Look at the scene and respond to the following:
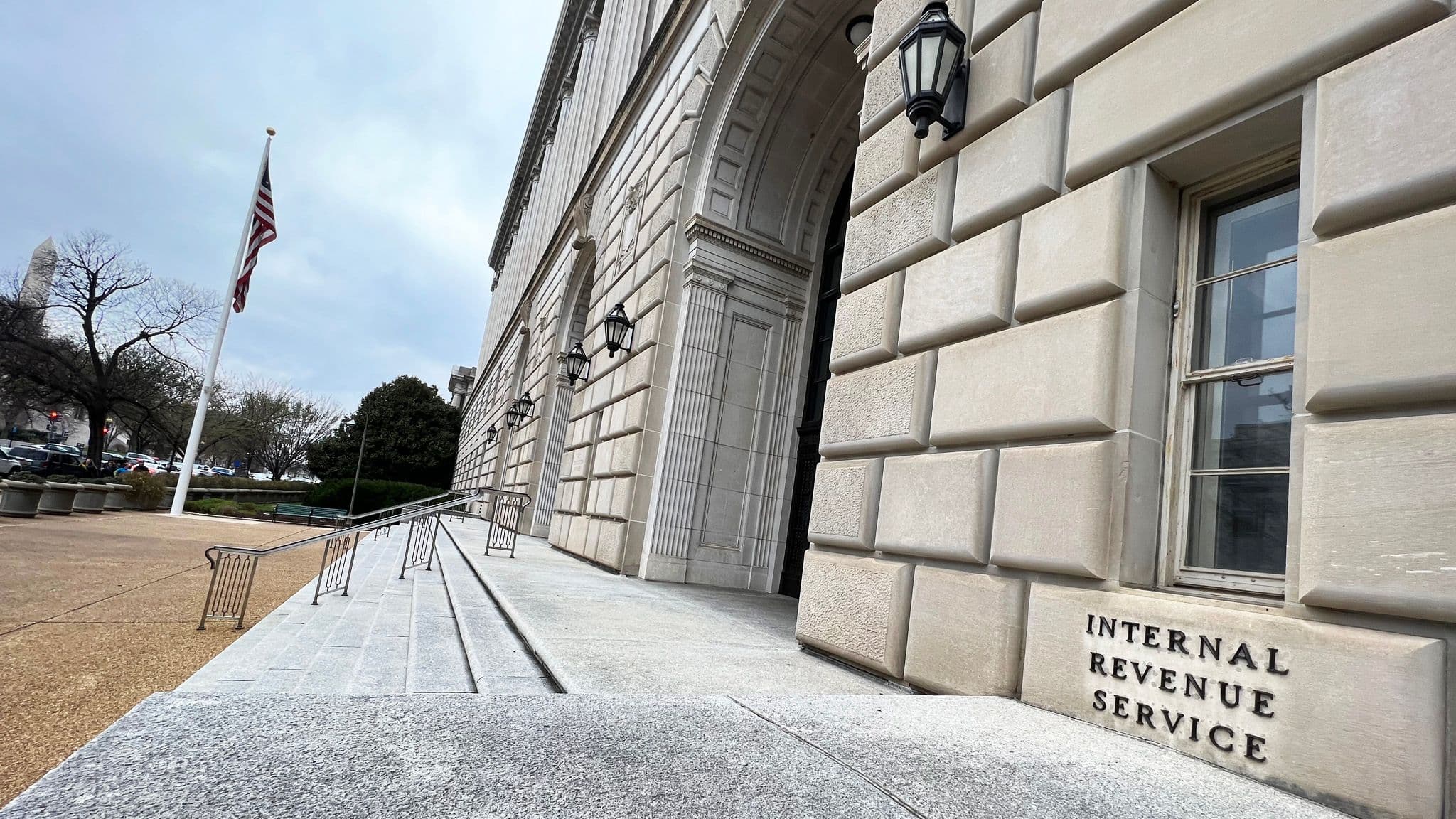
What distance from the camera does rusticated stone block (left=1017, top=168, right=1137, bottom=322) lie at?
331cm

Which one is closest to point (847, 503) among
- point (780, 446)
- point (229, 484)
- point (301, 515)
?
point (780, 446)

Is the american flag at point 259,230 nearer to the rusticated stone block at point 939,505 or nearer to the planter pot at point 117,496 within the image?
the planter pot at point 117,496

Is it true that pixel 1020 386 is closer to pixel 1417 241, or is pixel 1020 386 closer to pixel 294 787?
pixel 1417 241

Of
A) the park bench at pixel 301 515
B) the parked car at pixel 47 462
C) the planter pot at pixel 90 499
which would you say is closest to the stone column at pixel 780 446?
the planter pot at pixel 90 499

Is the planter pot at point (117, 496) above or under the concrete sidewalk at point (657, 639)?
under

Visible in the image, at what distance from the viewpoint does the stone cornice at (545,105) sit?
97.4 ft

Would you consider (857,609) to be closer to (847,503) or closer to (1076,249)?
(847,503)

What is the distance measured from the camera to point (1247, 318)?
3133 millimetres

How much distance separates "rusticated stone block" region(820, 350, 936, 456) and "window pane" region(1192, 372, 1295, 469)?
54.9 inches

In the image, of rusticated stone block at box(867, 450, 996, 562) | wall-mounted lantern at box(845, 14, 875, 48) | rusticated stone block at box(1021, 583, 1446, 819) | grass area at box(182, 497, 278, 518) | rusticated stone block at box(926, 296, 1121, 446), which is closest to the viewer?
rusticated stone block at box(1021, 583, 1446, 819)

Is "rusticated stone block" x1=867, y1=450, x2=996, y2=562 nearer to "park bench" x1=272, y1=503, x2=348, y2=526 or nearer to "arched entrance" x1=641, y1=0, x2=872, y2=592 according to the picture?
"arched entrance" x1=641, y1=0, x2=872, y2=592

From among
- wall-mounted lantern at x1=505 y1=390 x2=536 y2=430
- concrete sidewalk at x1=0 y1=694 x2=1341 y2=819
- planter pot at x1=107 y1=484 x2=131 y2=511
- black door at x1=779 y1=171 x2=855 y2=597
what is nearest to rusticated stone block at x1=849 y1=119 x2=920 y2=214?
concrete sidewalk at x1=0 y1=694 x2=1341 y2=819

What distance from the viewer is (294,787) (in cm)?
127

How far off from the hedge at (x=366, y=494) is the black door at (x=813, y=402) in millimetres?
26925
